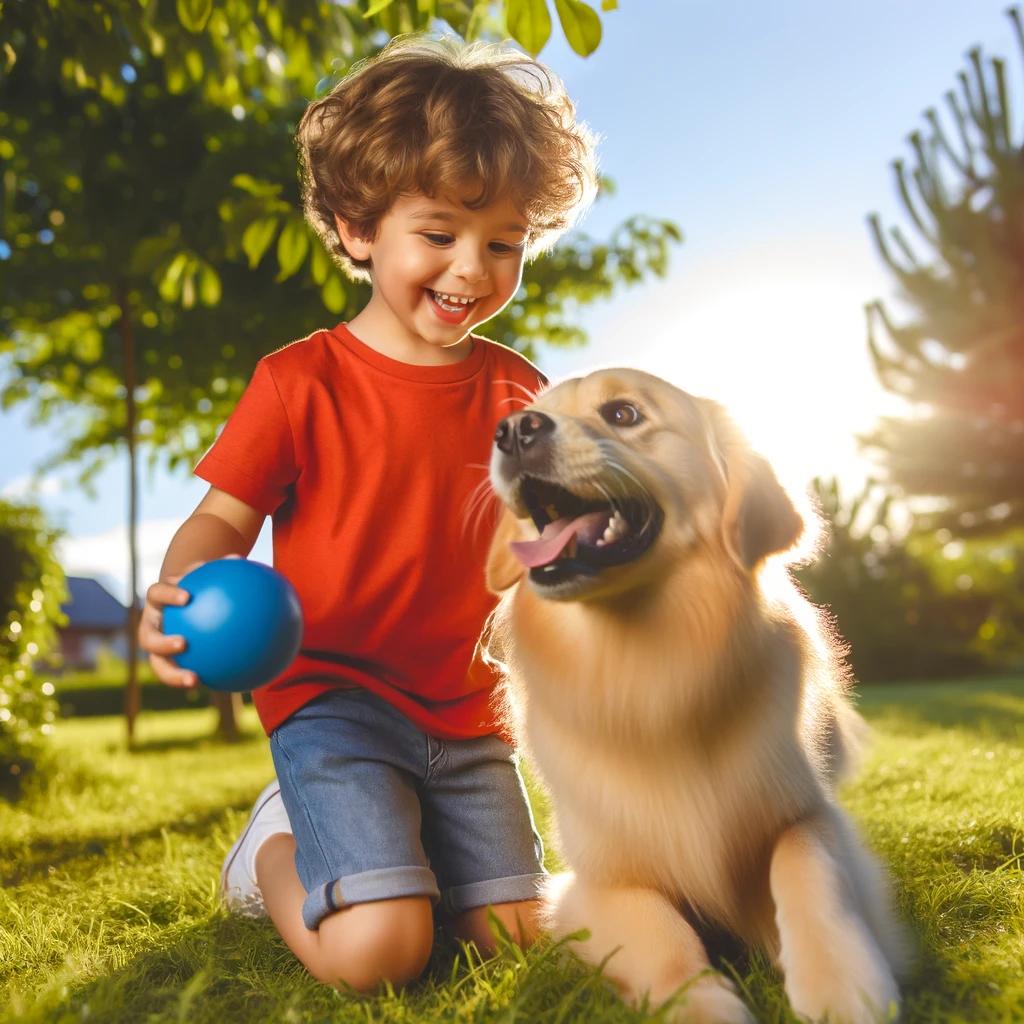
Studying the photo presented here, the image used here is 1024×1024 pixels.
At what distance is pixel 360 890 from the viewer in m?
2.16

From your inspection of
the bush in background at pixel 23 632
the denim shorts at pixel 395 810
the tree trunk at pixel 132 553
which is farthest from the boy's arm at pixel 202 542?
the tree trunk at pixel 132 553

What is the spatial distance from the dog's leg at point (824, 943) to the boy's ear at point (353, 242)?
67.0 inches

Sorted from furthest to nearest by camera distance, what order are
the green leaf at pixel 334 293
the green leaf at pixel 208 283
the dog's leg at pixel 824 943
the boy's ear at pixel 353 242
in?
the green leaf at pixel 208 283 → the green leaf at pixel 334 293 → the boy's ear at pixel 353 242 → the dog's leg at pixel 824 943

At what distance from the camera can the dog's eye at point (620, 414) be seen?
1991mm

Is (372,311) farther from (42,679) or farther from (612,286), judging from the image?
(612,286)

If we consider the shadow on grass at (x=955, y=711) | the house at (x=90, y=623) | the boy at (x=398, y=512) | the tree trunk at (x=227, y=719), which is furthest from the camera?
the house at (x=90, y=623)

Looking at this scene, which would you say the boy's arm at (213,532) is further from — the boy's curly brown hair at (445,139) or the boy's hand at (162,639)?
the boy's curly brown hair at (445,139)

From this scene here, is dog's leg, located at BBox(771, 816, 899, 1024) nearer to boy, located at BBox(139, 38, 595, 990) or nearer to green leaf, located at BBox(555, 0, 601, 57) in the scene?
boy, located at BBox(139, 38, 595, 990)

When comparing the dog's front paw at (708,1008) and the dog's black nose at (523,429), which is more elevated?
the dog's black nose at (523,429)

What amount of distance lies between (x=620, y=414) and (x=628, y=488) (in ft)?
0.64

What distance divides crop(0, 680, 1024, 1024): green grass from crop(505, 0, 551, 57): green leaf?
→ 1867 mm

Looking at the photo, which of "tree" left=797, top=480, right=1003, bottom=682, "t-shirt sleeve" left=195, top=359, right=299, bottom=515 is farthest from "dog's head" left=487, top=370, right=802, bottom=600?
"tree" left=797, top=480, right=1003, bottom=682

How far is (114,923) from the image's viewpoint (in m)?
2.57

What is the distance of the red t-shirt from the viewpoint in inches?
94.6
